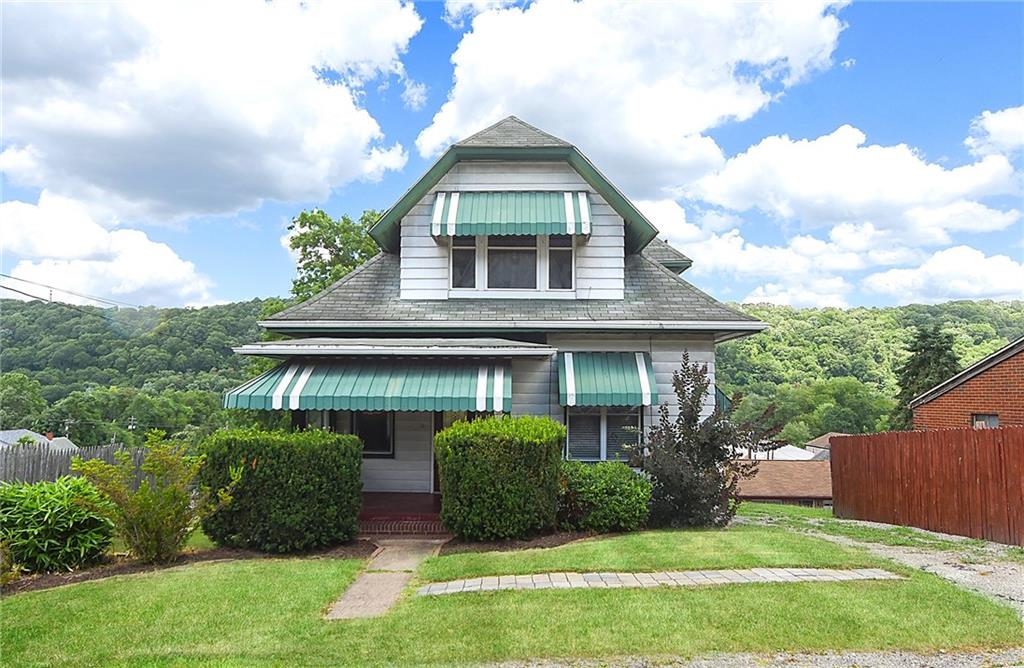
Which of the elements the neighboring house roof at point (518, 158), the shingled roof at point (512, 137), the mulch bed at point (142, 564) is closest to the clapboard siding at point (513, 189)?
the neighboring house roof at point (518, 158)

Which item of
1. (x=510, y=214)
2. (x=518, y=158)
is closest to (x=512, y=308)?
(x=510, y=214)

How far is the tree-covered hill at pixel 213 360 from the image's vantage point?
139 feet

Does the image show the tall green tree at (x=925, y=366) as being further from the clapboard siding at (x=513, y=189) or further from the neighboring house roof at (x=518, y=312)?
the clapboard siding at (x=513, y=189)

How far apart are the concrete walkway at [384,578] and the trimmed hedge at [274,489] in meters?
1.13

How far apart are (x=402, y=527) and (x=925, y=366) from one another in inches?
1611

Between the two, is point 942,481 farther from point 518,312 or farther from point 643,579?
point 518,312

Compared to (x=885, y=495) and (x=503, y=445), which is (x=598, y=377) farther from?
(x=885, y=495)

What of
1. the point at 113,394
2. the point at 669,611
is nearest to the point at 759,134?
the point at 669,611

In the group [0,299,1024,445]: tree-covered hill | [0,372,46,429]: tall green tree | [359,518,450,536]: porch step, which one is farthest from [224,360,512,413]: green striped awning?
[0,372,46,429]: tall green tree

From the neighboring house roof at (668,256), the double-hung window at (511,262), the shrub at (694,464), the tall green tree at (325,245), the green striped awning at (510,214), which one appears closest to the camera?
the shrub at (694,464)

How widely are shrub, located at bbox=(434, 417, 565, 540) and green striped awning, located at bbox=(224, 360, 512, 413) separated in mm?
1471

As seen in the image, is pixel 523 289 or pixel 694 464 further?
pixel 523 289

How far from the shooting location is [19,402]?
7069 cm

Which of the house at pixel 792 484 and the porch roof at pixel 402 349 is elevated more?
the porch roof at pixel 402 349
